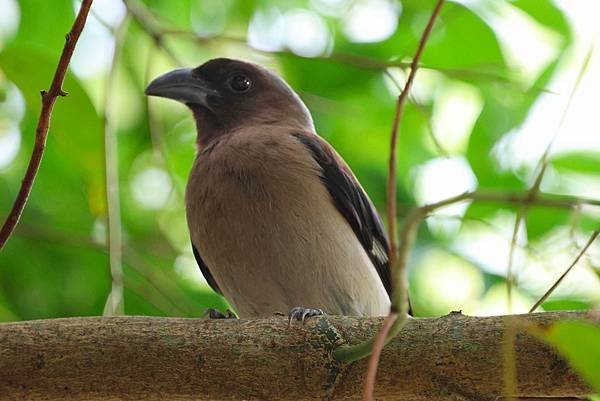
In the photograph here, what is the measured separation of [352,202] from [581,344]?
3508mm

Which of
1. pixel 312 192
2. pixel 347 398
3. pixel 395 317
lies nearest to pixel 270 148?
pixel 312 192

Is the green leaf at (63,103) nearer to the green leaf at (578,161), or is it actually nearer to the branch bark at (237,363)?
the branch bark at (237,363)

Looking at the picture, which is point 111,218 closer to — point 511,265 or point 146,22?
point 146,22

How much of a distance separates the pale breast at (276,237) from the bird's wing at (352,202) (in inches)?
2.5

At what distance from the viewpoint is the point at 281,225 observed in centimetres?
456

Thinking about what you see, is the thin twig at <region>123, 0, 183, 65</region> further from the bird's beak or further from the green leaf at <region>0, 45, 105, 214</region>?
the green leaf at <region>0, 45, 105, 214</region>

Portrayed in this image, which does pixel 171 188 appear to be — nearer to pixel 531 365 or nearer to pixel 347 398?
pixel 347 398

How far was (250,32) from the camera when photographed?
5668mm

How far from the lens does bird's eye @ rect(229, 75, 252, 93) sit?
579cm

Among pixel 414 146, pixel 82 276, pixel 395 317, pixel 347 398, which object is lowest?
pixel 395 317

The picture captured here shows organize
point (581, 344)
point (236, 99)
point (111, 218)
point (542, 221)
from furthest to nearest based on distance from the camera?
1. point (236, 99)
2. point (542, 221)
3. point (111, 218)
4. point (581, 344)

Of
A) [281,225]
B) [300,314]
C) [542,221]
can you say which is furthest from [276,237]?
[542,221]

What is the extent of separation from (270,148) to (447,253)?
Answer: 1410 mm

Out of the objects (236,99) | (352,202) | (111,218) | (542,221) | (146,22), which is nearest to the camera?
(111,218)
